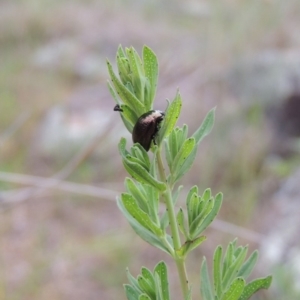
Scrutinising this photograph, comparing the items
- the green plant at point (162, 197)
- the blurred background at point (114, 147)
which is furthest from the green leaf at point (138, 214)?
the blurred background at point (114, 147)

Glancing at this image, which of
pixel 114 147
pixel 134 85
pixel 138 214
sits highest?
pixel 114 147

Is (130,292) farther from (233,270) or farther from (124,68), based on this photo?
(124,68)

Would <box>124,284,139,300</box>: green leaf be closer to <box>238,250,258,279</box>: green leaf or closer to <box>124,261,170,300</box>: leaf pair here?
<box>124,261,170,300</box>: leaf pair

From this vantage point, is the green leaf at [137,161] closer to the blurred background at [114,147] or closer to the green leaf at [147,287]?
the green leaf at [147,287]

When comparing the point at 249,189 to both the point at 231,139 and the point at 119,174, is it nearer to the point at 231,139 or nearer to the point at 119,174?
the point at 231,139

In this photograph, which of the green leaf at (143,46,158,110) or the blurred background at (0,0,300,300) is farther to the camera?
the blurred background at (0,0,300,300)

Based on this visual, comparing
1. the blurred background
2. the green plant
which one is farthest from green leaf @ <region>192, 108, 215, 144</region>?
the blurred background

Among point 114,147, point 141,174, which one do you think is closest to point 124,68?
point 141,174
